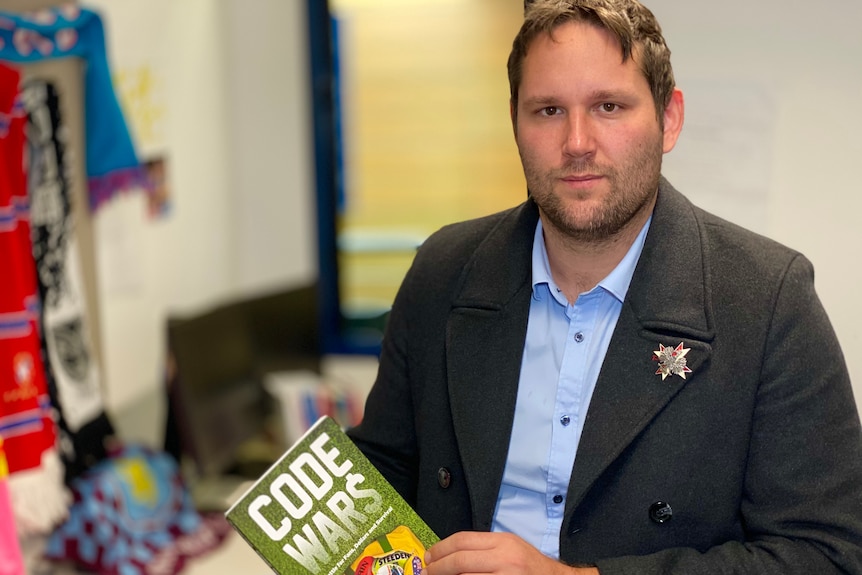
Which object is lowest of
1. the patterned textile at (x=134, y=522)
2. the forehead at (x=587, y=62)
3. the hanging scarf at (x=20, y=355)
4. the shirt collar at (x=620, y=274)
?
the patterned textile at (x=134, y=522)

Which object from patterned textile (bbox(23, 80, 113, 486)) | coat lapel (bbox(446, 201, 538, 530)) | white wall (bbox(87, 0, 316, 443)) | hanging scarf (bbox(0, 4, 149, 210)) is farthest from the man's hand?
white wall (bbox(87, 0, 316, 443))

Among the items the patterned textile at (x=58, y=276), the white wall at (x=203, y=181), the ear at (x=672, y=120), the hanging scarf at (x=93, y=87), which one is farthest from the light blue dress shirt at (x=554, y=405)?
the white wall at (x=203, y=181)

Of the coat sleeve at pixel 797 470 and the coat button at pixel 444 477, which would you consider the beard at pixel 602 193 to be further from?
the coat button at pixel 444 477

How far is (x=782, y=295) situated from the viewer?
3.40 ft

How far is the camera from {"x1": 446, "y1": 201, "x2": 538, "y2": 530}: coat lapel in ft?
3.69

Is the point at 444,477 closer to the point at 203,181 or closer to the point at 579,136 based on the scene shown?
the point at 579,136

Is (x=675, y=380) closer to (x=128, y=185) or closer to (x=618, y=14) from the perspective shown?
(x=618, y=14)

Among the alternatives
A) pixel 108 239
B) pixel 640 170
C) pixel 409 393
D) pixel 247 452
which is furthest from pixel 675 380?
pixel 247 452

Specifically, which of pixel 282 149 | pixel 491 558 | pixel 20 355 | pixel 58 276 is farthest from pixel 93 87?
pixel 491 558

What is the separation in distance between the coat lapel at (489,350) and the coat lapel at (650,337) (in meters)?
0.11

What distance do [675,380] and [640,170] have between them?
237mm

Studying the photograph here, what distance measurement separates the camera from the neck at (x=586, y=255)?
113 cm

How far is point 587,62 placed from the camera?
1.03 metres

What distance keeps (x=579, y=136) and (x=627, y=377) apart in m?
0.28
